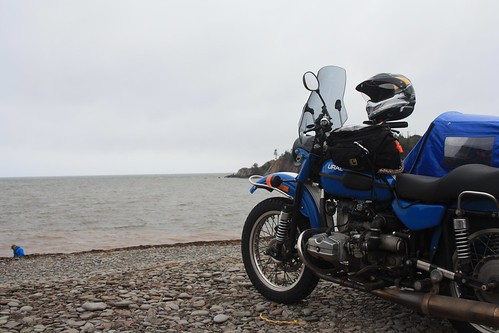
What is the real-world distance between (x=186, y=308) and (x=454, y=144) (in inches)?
121

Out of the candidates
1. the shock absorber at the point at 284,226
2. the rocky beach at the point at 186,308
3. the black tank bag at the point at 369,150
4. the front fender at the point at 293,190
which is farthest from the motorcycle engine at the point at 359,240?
the rocky beach at the point at 186,308

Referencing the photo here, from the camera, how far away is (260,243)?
16.1 ft

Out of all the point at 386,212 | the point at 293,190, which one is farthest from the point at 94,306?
the point at 386,212

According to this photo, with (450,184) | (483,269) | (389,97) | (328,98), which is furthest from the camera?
(328,98)

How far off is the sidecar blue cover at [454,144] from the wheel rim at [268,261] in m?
1.60

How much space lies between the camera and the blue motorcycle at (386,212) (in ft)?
10.0

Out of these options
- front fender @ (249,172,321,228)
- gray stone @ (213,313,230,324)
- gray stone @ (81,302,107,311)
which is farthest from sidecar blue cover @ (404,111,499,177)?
gray stone @ (81,302,107,311)

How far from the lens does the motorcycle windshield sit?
473 cm

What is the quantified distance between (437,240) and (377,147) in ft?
2.90

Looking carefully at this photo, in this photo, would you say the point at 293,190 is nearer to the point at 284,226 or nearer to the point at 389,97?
the point at 284,226

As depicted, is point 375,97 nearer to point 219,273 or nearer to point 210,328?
point 210,328

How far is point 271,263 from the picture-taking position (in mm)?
4812

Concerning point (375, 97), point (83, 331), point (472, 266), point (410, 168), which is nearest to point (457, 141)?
point (410, 168)

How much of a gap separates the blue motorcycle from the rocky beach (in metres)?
0.36
